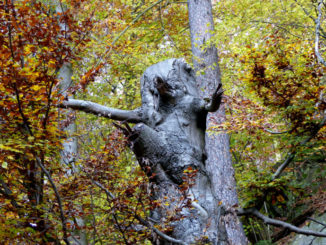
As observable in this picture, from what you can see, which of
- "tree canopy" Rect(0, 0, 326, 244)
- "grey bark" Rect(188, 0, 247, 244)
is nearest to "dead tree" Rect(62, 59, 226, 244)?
"tree canopy" Rect(0, 0, 326, 244)

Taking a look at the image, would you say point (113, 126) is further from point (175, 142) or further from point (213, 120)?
point (213, 120)

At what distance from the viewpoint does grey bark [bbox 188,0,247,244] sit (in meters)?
5.98

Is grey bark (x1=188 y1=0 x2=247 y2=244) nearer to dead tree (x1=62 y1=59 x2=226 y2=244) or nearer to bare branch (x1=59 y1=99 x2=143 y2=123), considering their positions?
dead tree (x1=62 y1=59 x2=226 y2=244)

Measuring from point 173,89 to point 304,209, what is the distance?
5297 millimetres

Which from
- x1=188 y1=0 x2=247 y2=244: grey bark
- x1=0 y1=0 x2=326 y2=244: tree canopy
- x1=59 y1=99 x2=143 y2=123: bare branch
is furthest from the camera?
x1=188 y1=0 x2=247 y2=244: grey bark

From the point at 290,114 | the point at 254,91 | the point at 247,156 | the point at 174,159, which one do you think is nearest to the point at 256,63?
the point at 254,91

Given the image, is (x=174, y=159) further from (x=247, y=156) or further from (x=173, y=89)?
(x=247, y=156)

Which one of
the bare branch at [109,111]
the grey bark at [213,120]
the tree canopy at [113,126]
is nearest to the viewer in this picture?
the tree canopy at [113,126]

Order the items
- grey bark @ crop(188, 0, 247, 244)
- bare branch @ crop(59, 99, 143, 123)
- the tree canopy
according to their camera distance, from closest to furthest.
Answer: the tree canopy → bare branch @ crop(59, 99, 143, 123) → grey bark @ crop(188, 0, 247, 244)

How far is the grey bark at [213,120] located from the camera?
19.6 ft

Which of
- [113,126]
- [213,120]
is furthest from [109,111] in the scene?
[213,120]

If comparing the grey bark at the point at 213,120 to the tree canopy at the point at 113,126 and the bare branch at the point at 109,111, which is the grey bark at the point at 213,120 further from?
the bare branch at the point at 109,111

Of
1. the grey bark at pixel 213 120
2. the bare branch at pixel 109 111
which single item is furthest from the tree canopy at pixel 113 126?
the grey bark at pixel 213 120

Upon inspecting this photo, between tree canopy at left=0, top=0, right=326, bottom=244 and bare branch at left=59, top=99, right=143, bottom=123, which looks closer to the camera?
tree canopy at left=0, top=0, right=326, bottom=244
